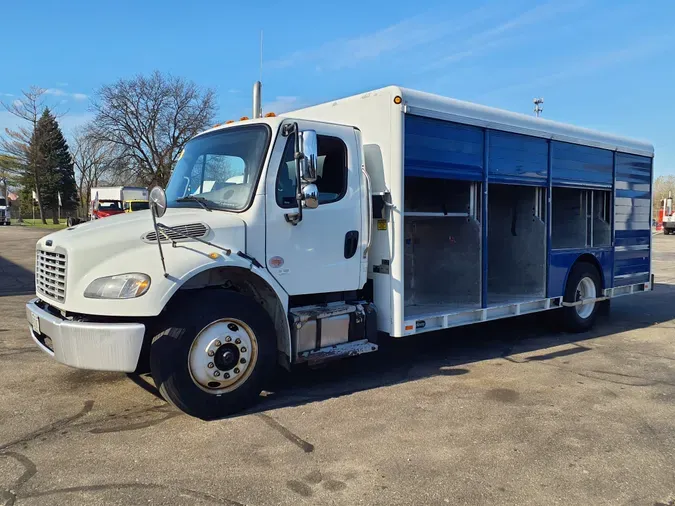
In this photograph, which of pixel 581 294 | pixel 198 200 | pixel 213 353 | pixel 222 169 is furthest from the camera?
pixel 581 294

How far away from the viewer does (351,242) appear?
5500mm

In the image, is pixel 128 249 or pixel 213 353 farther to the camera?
pixel 213 353

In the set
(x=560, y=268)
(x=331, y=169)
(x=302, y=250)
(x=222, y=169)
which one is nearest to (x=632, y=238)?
(x=560, y=268)

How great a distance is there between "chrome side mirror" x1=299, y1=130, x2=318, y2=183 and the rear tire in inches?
190

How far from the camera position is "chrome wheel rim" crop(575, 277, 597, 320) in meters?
8.18

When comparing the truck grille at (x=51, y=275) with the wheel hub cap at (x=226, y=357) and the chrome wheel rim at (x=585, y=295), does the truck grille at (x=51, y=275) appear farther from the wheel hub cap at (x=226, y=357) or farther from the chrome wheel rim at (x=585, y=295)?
the chrome wheel rim at (x=585, y=295)

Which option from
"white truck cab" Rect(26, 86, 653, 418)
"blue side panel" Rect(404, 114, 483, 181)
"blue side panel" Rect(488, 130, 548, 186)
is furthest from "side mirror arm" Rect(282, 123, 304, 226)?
"blue side panel" Rect(488, 130, 548, 186)

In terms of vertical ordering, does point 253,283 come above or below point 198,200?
below

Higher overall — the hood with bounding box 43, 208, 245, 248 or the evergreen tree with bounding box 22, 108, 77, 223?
the evergreen tree with bounding box 22, 108, 77, 223

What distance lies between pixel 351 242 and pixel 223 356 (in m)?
1.72

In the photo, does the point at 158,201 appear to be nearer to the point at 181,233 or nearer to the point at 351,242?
the point at 181,233

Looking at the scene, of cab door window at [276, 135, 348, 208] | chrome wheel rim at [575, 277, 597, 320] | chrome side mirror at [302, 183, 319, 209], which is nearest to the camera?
chrome side mirror at [302, 183, 319, 209]

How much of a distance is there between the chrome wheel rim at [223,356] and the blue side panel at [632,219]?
659cm

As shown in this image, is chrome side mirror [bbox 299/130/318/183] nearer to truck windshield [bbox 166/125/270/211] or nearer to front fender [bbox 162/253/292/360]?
truck windshield [bbox 166/125/270/211]
